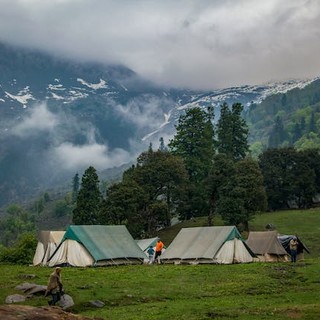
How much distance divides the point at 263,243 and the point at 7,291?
31617 mm

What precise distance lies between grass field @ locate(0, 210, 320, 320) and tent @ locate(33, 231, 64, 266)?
1551 cm

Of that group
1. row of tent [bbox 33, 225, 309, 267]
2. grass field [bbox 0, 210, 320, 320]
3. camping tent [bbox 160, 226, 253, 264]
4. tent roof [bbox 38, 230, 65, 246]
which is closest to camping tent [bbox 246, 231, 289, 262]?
row of tent [bbox 33, 225, 309, 267]

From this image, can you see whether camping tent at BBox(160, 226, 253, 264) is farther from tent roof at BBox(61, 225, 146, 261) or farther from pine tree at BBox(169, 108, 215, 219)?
pine tree at BBox(169, 108, 215, 219)

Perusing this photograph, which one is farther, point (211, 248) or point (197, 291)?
point (211, 248)

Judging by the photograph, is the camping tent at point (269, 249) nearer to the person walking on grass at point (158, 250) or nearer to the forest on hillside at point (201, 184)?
the person walking on grass at point (158, 250)

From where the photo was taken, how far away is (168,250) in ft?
186

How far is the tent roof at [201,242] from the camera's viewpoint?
53.5 metres

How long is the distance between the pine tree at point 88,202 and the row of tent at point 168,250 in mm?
37333

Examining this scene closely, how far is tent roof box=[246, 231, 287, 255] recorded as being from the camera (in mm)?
55594

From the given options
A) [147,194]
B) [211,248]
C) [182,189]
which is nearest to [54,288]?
[211,248]

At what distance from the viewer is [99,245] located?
54562 mm

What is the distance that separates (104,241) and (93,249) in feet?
8.46

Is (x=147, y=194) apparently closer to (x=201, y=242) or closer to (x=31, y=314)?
(x=201, y=242)

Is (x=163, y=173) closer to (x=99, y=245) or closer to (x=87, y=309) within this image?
(x=99, y=245)
